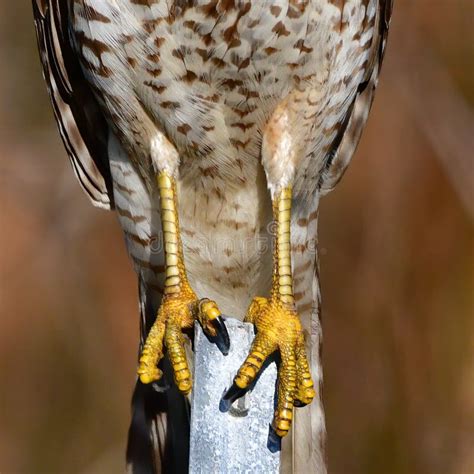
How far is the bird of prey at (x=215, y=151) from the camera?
2953 mm

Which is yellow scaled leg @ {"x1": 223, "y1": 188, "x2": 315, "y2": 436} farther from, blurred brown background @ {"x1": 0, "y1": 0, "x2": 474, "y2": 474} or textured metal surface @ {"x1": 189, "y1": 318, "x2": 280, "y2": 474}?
blurred brown background @ {"x1": 0, "y1": 0, "x2": 474, "y2": 474}

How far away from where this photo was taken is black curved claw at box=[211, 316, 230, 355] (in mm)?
2584

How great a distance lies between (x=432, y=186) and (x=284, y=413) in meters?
2.46

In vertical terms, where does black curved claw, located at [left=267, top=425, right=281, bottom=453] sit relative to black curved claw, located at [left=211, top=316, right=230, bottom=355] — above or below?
below

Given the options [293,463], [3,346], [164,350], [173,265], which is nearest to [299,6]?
[173,265]

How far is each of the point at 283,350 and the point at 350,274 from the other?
6.96 feet

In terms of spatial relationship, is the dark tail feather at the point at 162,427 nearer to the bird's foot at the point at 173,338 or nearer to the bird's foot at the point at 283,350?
the bird's foot at the point at 173,338

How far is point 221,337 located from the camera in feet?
8.48

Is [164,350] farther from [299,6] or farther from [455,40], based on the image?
[455,40]

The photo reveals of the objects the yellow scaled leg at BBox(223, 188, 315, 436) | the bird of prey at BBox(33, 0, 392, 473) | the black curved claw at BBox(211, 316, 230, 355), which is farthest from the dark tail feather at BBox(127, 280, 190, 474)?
the black curved claw at BBox(211, 316, 230, 355)

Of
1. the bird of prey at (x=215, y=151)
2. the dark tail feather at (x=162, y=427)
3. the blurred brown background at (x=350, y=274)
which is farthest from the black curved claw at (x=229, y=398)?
the blurred brown background at (x=350, y=274)

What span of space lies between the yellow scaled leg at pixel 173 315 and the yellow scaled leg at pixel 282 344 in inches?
6.3

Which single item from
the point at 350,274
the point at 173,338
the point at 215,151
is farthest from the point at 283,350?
the point at 350,274

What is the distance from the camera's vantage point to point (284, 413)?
2.71 m
